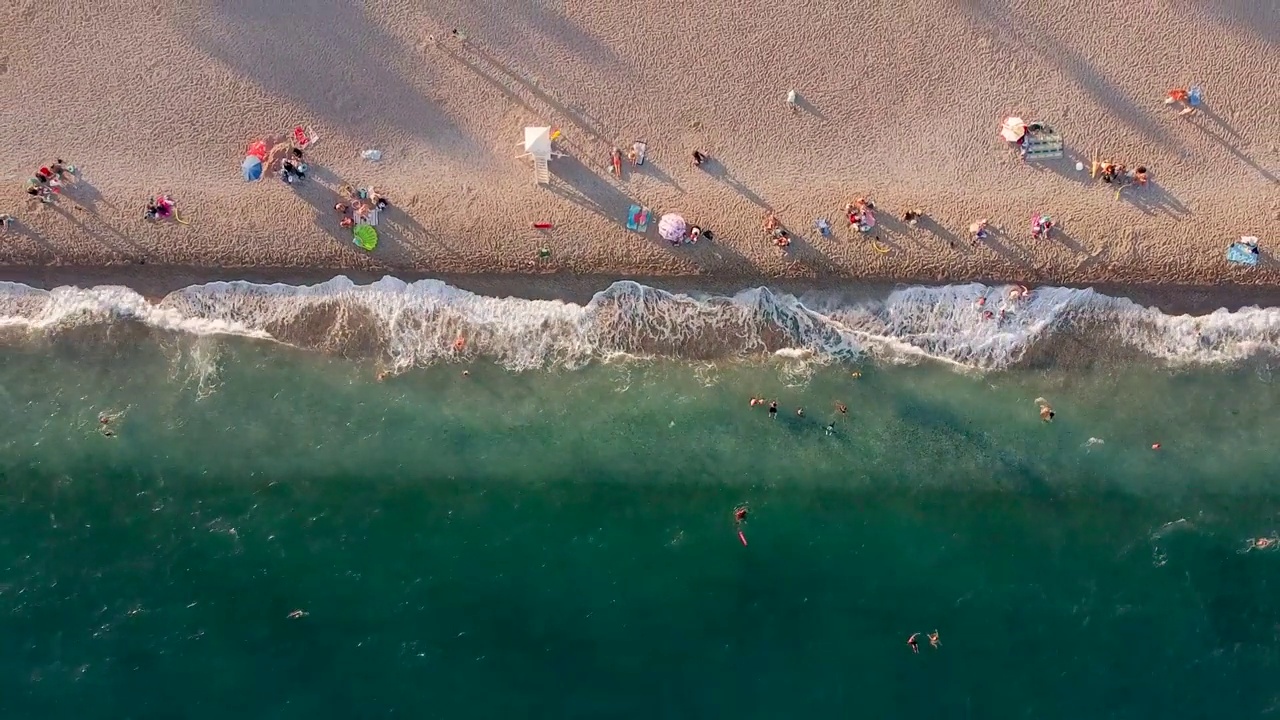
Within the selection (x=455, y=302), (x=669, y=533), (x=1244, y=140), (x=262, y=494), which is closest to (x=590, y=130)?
(x=455, y=302)

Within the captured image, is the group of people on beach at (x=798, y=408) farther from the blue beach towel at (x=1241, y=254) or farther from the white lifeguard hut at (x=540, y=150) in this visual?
the blue beach towel at (x=1241, y=254)

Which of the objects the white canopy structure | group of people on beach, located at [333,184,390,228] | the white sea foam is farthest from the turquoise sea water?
the white canopy structure

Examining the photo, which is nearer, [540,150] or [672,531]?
[540,150]

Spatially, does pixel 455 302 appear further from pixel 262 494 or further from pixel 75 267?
pixel 75 267

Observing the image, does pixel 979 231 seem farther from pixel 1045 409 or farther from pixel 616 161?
pixel 616 161

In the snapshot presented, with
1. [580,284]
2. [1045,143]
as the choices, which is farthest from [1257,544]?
[580,284]

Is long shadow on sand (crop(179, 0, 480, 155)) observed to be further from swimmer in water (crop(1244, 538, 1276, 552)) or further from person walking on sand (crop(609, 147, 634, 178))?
swimmer in water (crop(1244, 538, 1276, 552))
